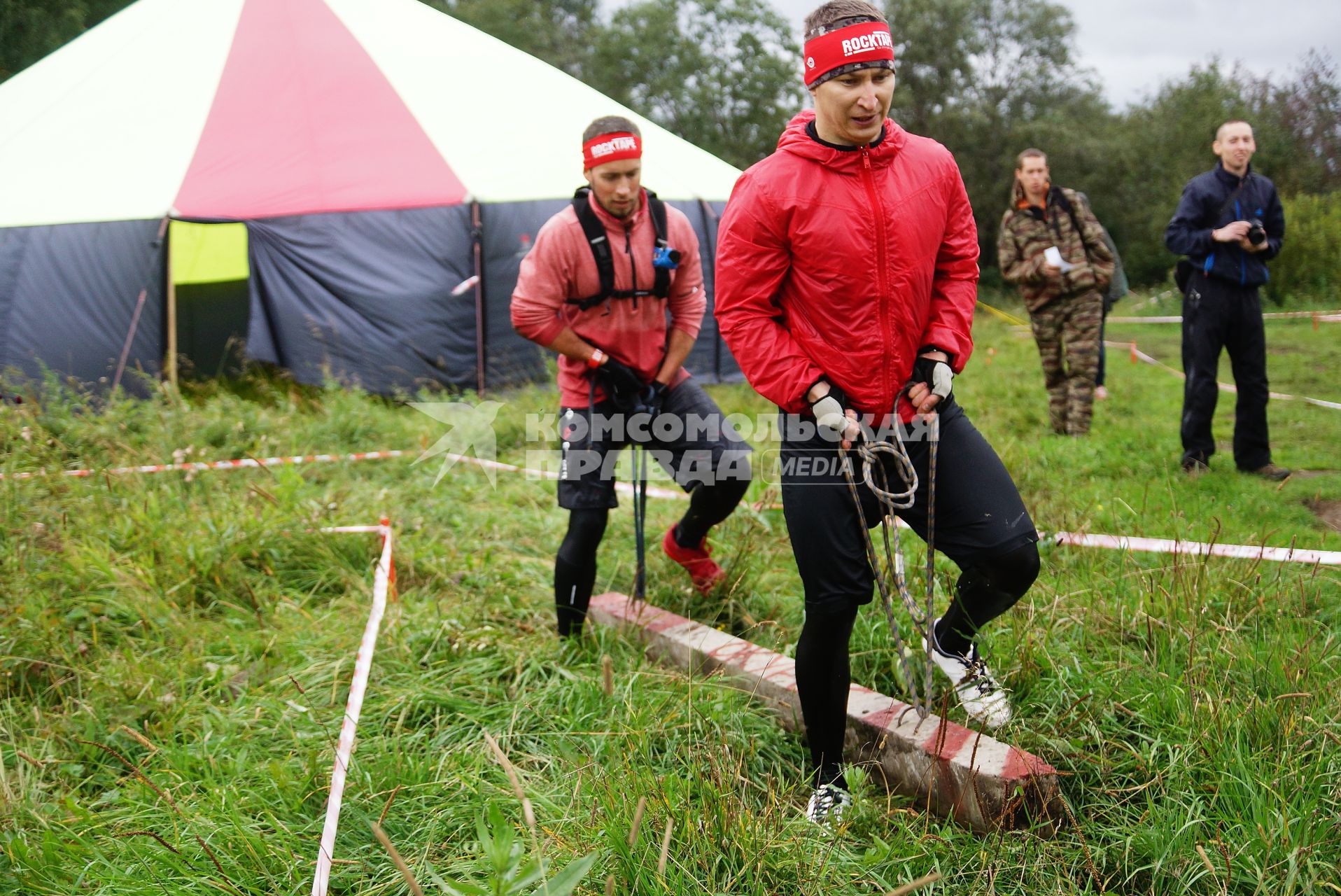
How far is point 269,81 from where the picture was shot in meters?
10.7

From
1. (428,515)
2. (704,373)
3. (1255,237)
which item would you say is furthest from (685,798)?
(704,373)

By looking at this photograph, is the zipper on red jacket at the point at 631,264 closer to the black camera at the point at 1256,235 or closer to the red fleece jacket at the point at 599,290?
the red fleece jacket at the point at 599,290

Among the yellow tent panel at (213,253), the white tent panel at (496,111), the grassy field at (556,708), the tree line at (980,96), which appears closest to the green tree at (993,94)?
the tree line at (980,96)

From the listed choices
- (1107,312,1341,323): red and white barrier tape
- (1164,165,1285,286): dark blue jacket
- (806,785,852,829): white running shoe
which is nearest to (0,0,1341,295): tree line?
(1107,312,1341,323): red and white barrier tape

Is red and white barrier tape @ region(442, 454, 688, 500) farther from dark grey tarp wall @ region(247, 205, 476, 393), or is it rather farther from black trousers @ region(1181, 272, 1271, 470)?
black trousers @ region(1181, 272, 1271, 470)

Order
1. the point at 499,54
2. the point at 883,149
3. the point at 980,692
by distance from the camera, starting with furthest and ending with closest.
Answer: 1. the point at 499,54
2. the point at 980,692
3. the point at 883,149

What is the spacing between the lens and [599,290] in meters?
3.77

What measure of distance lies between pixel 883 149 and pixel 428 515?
3.76 metres

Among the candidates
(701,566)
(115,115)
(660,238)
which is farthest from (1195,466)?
(115,115)

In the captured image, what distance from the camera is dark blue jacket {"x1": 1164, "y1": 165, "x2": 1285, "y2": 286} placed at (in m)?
5.69

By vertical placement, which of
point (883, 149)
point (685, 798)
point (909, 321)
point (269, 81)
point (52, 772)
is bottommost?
point (52, 772)

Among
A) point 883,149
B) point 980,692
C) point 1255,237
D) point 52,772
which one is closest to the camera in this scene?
point 883,149

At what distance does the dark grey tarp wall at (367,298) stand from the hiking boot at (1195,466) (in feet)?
21.2

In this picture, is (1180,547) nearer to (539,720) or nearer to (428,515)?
(539,720)
